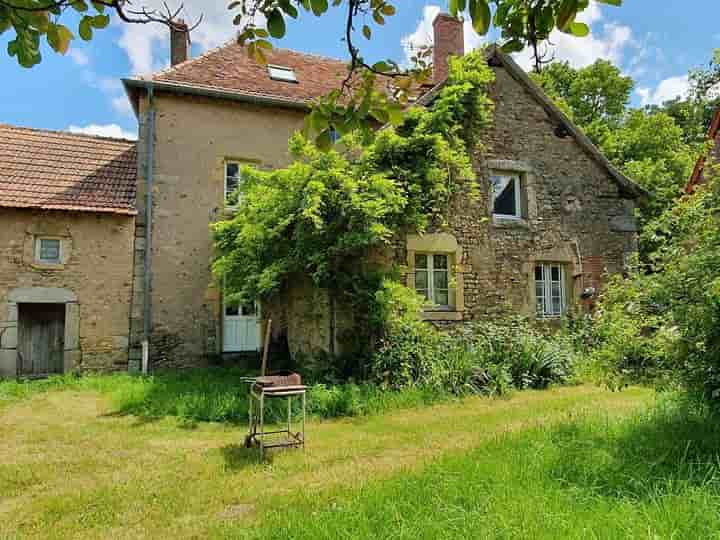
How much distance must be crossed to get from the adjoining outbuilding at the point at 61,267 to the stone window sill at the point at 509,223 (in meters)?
7.70

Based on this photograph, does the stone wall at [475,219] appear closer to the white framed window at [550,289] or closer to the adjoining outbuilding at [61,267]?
the white framed window at [550,289]

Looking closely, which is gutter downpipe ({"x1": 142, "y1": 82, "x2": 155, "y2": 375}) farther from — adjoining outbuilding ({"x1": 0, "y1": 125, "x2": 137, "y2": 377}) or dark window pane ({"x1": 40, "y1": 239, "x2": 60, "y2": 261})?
dark window pane ({"x1": 40, "y1": 239, "x2": 60, "y2": 261})

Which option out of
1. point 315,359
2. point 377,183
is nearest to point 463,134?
point 377,183

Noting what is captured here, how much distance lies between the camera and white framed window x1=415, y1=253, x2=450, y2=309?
382 inches

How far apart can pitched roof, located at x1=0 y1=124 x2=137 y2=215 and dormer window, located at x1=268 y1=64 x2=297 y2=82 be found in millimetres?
4041

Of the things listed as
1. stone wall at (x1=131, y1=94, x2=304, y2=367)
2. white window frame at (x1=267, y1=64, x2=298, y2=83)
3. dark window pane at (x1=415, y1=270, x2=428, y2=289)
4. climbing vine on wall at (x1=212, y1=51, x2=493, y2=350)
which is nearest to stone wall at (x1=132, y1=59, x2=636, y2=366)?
stone wall at (x1=131, y1=94, x2=304, y2=367)

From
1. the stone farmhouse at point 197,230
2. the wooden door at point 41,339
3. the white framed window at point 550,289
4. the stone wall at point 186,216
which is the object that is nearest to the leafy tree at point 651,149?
the stone farmhouse at point 197,230

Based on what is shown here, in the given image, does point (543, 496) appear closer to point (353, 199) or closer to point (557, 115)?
point (353, 199)

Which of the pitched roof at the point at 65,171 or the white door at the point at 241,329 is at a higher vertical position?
the pitched roof at the point at 65,171

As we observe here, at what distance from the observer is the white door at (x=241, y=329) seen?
38.3 feet

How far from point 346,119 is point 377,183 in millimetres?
5973

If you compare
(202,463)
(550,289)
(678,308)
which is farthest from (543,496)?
(550,289)

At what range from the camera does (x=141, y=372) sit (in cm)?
1043

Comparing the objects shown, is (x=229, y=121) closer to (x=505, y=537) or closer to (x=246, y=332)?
(x=246, y=332)
